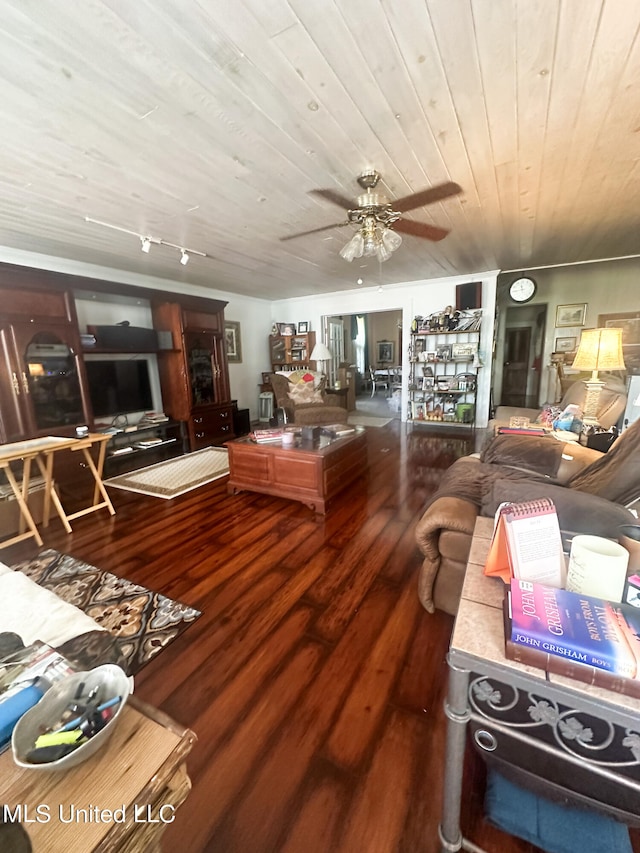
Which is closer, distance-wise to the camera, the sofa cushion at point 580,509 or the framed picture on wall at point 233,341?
the sofa cushion at point 580,509

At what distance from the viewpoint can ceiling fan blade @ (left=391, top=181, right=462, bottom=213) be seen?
6.92 feet

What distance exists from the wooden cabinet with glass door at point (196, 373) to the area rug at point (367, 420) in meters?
2.22

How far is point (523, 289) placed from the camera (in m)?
5.73

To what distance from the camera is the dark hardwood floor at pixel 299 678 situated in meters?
0.99

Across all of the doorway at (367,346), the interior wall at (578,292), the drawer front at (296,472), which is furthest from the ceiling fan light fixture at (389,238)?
the doorway at (367,346)

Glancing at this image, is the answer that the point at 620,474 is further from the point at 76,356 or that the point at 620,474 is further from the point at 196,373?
the point at 196,373

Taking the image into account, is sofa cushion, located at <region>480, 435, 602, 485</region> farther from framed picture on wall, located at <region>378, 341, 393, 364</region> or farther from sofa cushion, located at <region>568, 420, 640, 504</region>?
framed picture on wall, located at <region>378, 341, 393, 364</region>

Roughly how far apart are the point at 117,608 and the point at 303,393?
3955 mm

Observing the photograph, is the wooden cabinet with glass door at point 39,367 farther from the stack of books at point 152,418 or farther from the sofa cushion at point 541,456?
the sofa cushion at point 541,456

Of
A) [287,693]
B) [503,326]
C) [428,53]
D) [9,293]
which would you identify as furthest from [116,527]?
[503,326]

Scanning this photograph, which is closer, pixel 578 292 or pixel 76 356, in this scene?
pixel 76 356

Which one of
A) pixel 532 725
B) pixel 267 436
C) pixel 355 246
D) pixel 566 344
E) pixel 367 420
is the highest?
pixel 355 246

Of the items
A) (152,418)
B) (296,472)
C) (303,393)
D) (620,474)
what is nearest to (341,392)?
(303,393)

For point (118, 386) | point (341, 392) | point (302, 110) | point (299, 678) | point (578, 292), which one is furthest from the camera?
point (341, 392)
